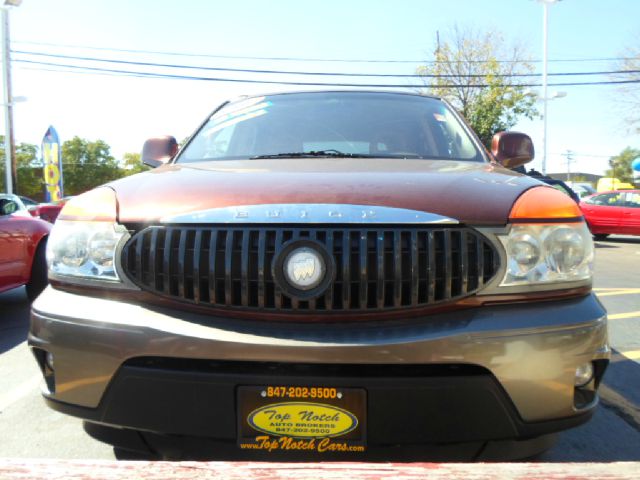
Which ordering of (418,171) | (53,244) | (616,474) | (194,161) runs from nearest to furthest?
(616,474) < (53,244) < (418,171) < (194,161)

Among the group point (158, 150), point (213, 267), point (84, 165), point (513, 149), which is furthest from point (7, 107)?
point (84, 165)

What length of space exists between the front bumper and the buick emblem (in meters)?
0.14

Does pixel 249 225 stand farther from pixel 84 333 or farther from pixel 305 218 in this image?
pixel 84 333

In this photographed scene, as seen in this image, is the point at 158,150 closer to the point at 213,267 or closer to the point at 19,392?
the point at 19,392

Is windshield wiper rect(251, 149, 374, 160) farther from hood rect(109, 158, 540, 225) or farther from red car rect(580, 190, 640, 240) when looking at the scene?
red car rect(580, 190, 640, 240)

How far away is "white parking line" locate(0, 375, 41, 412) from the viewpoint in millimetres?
3186

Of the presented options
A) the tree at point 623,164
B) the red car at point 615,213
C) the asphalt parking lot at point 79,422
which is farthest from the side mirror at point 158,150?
the tree at point 623,164

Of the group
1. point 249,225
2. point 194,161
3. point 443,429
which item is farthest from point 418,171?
point 194,161

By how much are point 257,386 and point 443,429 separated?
0.58 metres

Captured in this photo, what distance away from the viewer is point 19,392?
11.1 ft

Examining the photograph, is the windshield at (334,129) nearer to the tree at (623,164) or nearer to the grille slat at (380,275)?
the grille slat at (380,275)

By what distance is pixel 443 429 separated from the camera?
66.6 inches

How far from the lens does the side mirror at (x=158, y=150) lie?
3.48 meters

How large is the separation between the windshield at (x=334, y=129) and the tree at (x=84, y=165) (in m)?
70.3
